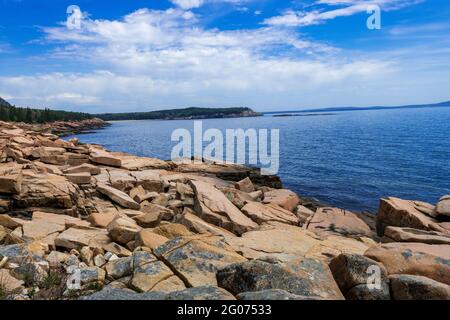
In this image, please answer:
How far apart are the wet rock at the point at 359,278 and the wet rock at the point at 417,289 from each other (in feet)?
0.58

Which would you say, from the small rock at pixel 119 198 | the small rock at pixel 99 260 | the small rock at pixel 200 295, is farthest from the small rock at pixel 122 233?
the small rock at pixel 119 198

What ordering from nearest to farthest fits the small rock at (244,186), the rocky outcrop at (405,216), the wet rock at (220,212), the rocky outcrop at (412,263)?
the rocky outcrop at (412,263) → the wet rock at (220,212) → the rocky outcrop at (405,216) → the small rock at (244,186)

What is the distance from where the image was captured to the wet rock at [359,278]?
6.87m

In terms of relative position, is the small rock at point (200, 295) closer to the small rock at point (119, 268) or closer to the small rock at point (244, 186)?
the small rock at point (119, 268)

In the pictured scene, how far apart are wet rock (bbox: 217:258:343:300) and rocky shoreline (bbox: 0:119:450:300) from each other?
0.07 ft

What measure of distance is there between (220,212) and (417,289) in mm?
9140

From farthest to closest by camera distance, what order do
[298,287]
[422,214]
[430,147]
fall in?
1. [430,147]
2. [422,214]
3. [298,287]

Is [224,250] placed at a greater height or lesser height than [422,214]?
greater

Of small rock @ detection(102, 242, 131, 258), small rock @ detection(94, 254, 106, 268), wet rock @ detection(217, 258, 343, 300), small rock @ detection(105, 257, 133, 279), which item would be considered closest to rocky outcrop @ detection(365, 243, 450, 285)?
wet rock @ detection(217, 258, 343, 300)

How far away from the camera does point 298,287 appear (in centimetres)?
666

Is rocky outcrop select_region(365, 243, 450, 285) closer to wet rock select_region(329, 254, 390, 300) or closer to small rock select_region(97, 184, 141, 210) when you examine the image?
wet rock select_region(329, 254, 390, 300)

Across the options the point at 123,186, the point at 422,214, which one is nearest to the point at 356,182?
the point at 422,214
